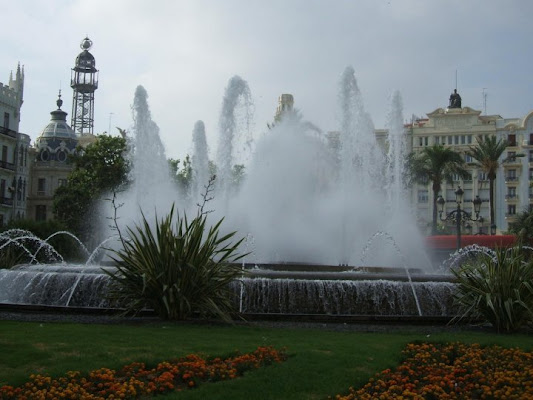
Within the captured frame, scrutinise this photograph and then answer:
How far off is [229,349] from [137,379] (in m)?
2.01

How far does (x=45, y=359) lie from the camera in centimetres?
873

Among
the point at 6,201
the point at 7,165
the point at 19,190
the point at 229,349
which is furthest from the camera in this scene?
the point at 19,190

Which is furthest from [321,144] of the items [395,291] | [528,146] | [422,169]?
[528,146]

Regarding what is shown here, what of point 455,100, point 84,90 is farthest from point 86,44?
point 455,100

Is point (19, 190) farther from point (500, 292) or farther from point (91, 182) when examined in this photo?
point (500, 292)

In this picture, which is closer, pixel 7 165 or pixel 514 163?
pixel 7 165

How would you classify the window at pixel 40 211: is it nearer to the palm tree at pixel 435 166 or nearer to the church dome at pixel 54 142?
the church dome at pixel 54 142

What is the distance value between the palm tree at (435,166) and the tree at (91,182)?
25.9 metres

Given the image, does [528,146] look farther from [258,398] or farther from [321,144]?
[258,398]

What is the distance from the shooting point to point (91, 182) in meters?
53.4

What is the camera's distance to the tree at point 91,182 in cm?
5238

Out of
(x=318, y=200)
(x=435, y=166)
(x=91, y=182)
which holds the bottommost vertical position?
(x=318, y=200)

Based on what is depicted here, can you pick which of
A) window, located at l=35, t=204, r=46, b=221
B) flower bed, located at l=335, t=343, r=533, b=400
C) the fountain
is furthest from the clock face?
flower bed, located at l=335, t=343, r=533, b=400

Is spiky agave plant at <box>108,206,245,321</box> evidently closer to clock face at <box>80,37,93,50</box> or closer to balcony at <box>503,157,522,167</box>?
balcony at <box>503,157,522,167</box>
